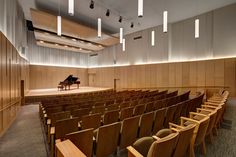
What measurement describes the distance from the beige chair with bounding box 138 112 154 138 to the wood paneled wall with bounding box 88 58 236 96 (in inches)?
301

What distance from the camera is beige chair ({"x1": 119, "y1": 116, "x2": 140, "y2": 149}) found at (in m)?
2.55

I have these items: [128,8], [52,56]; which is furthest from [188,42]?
[52,56]

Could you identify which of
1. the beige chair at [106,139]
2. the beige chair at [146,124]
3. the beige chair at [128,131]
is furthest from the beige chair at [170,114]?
the beige chair at [106,139]

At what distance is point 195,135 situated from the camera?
224cm

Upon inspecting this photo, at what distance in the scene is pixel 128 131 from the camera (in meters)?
2.64

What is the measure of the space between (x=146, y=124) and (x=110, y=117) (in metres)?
0.76

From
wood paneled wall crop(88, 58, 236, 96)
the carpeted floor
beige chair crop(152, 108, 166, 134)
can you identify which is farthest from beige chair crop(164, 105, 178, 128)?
wood paneled wall crop(88, 58, 236, 96)

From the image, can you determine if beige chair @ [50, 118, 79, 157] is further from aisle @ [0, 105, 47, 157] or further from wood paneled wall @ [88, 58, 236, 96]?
wood paneled wall @ [88, 58, 236, 96]

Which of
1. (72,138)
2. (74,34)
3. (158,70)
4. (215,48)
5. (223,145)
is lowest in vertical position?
(223,145)

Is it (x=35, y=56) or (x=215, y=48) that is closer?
(x=215, y=48)

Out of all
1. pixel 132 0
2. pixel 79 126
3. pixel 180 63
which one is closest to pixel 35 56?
pixel 132 0

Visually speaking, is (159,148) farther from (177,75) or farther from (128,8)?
(177,75)

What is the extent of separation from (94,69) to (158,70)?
8060 mm

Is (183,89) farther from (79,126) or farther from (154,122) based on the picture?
(79,126)
